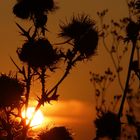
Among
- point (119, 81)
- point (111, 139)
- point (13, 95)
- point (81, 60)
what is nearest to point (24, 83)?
point (13, 95)

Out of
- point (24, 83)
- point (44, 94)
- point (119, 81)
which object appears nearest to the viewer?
point (44, 94)

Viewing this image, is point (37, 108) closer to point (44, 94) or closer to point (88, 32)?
point (44, 94)

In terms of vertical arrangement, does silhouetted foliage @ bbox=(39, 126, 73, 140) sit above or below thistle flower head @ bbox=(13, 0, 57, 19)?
below

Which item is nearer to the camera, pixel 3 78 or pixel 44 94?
pixel 44 94

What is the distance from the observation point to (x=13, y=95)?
16422mm

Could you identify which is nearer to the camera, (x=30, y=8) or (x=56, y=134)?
(x=56, y=134)

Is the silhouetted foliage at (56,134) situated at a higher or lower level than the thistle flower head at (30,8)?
lower

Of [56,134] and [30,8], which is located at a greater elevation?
[30,8]

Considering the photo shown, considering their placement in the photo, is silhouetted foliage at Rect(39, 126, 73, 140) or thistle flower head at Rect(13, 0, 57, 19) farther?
thistle flower head at Rect(13, 0, 57, 19)

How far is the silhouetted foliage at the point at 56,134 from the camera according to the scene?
16.3 m

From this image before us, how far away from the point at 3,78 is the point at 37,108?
4.82 feet

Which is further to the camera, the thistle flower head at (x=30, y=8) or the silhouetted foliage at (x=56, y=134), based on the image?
the thistle flower head at (x=30, y=8)

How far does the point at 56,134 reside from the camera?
53.7ft

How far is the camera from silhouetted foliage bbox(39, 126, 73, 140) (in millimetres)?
16312
